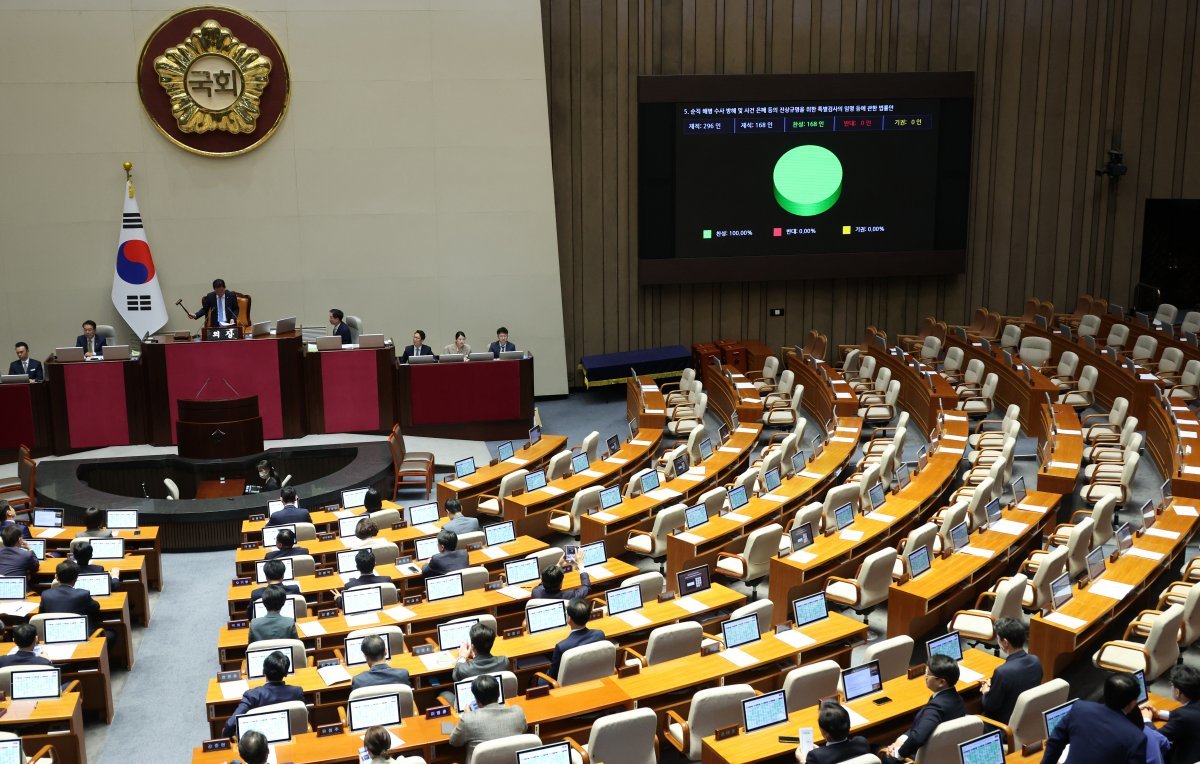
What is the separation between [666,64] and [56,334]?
31.5 feet

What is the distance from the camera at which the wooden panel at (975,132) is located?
17.4m

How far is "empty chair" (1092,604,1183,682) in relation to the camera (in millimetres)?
7184

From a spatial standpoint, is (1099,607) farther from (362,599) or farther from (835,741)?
(362,599)

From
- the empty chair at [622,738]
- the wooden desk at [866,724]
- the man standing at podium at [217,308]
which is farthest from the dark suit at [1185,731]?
the man standing at podium at [217,308]

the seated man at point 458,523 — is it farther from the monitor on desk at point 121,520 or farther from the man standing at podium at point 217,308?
the man standing at podium at point 217,308

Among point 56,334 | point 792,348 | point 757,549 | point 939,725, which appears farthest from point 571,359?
point 939,725

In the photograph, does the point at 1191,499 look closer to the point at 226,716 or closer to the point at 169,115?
the point at 226,716

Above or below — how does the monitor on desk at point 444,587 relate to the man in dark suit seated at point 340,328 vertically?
below

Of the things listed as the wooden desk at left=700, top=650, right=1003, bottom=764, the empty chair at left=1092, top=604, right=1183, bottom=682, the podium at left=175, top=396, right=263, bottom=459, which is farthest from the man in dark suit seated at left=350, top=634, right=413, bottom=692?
the podium at left=175, top=396, right=263, bottom=459

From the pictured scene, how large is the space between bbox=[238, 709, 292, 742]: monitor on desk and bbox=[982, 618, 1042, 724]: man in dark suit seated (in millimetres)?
3951

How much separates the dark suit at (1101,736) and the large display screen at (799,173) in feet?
41.3

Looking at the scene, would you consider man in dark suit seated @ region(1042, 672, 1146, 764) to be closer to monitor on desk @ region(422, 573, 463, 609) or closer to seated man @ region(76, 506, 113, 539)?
monitor on desk @ region(422, 573, 463, 609)

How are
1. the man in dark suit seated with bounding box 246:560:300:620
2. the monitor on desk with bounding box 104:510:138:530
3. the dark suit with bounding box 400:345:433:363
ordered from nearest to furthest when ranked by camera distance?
the man in dark suit seated with bounding box 246:560:300:620, the monitor on desk with bounding box 104:510:138:530, the dark suit with bounding box 400:345:433:363

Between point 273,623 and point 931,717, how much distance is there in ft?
14.0
